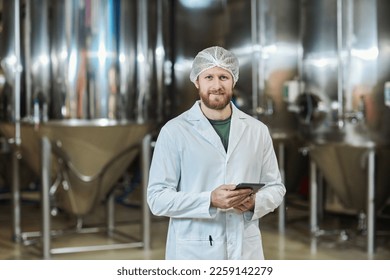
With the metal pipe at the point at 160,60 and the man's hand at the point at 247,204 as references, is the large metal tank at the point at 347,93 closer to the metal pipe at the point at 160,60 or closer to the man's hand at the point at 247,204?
the metal pipe at the point at 160,60

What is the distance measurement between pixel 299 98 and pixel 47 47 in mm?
1430

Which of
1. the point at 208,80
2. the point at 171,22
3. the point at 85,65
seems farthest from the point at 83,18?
the point at 208,80

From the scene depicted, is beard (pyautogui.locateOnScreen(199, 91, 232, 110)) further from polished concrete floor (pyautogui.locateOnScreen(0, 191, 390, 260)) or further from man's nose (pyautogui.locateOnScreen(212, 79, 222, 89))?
polished concrete floor (pyautogui.locateOnScreen(0, 191, 390, 260))

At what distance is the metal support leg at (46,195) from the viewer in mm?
3682

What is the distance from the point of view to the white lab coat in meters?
2.25

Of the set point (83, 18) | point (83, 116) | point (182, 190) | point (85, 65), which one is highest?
point (83, 18)

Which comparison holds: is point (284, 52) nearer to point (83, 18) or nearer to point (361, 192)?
point (361, 192)

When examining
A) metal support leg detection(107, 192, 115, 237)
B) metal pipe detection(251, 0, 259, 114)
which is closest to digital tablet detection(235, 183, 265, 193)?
metal pipe detection(251, 0, 259, 114)

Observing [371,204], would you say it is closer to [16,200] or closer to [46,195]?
[46,195]

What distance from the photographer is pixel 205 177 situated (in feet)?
7.45

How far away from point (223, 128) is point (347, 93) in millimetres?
1763

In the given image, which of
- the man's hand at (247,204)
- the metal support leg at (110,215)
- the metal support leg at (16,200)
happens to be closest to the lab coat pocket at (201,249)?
the man's hand at (247,204)

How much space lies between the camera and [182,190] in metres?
2.27

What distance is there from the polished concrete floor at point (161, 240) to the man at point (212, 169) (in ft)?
2.42
